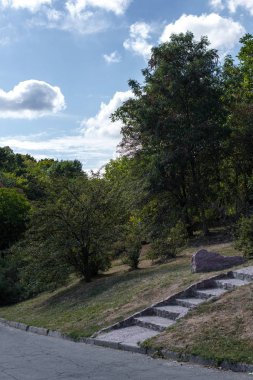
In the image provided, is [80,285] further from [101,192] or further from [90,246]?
[101,192]

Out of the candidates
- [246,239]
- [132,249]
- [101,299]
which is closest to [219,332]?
[101,299]

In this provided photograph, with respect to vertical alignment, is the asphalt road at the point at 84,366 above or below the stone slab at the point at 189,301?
below

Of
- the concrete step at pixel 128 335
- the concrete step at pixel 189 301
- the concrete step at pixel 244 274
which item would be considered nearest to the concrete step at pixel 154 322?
the concrete step at pixel 128 335

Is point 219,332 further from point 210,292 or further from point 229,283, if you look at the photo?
point 229,283

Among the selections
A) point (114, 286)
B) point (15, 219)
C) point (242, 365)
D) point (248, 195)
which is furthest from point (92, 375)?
point (15, 219)

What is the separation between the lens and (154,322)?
11.5m

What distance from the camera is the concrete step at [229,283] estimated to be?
11998 millimetres

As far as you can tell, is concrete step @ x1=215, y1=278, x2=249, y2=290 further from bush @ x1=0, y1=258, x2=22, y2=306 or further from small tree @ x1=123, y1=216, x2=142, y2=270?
bush @ x1=0, y1=258, x2=22, y2=306

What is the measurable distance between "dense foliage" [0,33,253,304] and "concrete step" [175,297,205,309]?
767 centimetres

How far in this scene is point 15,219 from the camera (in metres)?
35.1

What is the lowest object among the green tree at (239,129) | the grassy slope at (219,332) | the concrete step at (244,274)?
the grassy slope at (219,332)

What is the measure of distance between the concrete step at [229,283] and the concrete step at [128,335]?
2.13 meters

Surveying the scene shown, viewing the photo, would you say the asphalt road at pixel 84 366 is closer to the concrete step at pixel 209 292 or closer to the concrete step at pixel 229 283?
the concrete step at pixel 209 292

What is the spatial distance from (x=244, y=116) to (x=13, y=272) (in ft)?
45.4
